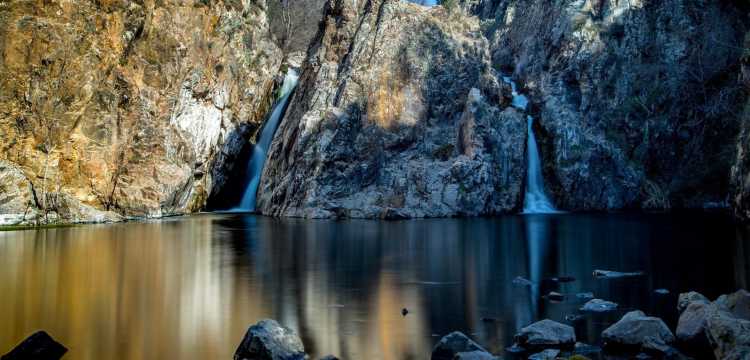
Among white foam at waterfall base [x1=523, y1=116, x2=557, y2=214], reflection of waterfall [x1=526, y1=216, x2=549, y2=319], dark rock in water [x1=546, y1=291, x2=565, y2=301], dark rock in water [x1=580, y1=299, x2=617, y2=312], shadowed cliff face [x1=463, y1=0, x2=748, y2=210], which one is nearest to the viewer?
dark rock in water [x1=580, y1=299, x2=617, y2=312]

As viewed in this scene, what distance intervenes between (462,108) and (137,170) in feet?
95.1

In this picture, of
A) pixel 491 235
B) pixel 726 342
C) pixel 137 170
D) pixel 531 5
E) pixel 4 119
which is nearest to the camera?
pixel 726 342

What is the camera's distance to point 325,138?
201ft

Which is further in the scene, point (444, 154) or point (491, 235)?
point (444, 154)

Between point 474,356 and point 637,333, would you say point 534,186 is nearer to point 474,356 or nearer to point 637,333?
point 637,333

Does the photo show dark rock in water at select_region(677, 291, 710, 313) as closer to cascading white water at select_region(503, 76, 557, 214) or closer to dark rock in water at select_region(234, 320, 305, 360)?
dark rock in water at select_region(234, 320, 305, 360)

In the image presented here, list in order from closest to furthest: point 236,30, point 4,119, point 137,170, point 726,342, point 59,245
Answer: point 726,342
point 59,245
point 4,119
point 137,170
point 236,30

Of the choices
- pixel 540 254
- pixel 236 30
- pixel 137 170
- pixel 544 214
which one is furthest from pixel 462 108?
pixel 540 254

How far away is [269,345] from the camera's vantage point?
506 inches

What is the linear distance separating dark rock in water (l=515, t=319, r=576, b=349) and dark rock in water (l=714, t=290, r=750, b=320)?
10.7 feet

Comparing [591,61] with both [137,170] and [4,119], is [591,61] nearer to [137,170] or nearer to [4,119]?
[137,170]

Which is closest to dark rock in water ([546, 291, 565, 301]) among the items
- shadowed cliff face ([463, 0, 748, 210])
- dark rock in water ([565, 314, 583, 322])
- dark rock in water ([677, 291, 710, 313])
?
dark rock in water ([565, 314, 583, 322])

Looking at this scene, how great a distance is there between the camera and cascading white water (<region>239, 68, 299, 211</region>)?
6925cm

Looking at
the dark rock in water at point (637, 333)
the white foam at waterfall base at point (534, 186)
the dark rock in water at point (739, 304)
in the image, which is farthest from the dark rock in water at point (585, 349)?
the white foam at waterfall base at point (534, 186)
